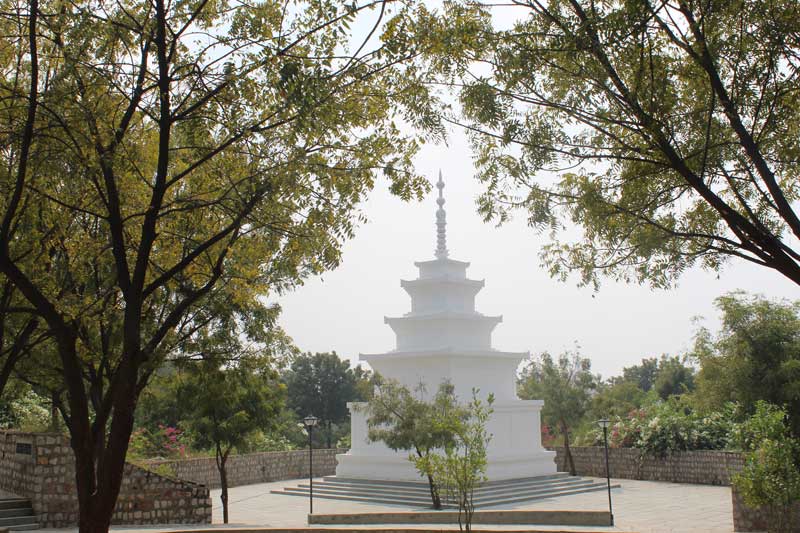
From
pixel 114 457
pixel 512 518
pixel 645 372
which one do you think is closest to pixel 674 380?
pixel 645 372

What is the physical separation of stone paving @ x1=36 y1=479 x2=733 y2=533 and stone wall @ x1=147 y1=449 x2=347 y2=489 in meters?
0.98

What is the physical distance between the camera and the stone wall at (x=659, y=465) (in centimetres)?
2994

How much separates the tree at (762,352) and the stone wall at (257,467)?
707 inches

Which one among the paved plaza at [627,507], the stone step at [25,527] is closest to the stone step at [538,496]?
the paved plaza at [627,507]

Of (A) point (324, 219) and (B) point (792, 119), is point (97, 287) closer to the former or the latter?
(A) point (324, 219)

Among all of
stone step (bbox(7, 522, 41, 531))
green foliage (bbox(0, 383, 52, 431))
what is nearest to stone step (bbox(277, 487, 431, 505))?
green foliage (bbox(0, 383, 52, 431))

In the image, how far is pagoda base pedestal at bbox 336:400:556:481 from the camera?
27.5 m

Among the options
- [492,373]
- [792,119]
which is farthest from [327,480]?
[792,119]

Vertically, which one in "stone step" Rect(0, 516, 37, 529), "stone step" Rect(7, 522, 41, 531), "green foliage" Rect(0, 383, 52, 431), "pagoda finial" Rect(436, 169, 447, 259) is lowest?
"stone step" Rect(7, 522, 41, 531)

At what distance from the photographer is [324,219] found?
962cm

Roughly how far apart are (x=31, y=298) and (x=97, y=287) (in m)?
3.78

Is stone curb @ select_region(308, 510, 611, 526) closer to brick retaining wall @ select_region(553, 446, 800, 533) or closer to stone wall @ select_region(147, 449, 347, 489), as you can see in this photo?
brick retaining wall @ select_region(553, 446, 800, 533)

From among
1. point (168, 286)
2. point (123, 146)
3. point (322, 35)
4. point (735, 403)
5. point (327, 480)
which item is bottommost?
point (327, 480)

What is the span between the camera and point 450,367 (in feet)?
95.0
